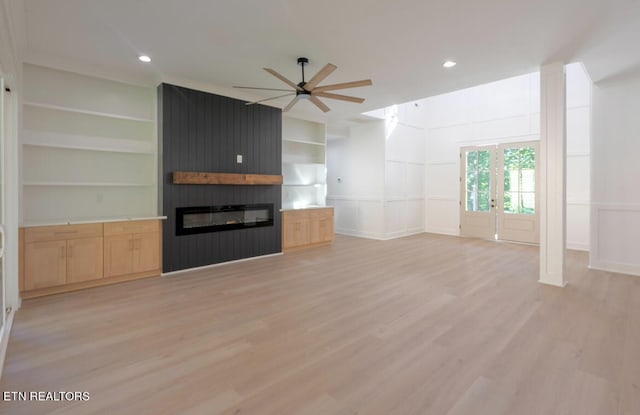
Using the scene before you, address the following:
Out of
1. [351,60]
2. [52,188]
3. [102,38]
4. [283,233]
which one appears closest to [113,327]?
[52,188]

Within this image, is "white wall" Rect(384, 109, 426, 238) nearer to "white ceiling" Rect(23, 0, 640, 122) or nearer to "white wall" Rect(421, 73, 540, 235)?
"white wall" Rect(421, 73, 540, 235)

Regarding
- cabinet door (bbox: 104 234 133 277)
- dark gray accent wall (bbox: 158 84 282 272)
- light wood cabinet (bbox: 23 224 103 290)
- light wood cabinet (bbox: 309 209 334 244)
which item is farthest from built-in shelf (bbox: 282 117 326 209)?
light wood cabinet (bbox: 23 224 103 290)

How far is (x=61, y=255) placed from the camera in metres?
3.81

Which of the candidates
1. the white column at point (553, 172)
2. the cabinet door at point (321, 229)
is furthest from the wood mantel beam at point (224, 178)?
the white column at point (553, 172)

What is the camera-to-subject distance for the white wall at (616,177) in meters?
4.63

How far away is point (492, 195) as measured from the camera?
25.0ft

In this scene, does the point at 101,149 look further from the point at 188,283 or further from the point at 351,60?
the point at 351,60

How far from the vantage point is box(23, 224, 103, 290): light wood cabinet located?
3.62 metres

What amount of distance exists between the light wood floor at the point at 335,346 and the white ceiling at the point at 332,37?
2.89 m

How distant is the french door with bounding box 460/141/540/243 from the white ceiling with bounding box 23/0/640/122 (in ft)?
8.92

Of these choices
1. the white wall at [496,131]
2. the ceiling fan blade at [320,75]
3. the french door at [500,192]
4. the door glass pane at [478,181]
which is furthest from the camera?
the door glass pane at [478,181]

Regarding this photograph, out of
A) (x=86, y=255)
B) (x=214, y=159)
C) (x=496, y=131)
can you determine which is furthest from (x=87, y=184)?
(x=496, y=131)

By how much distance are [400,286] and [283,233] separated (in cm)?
280

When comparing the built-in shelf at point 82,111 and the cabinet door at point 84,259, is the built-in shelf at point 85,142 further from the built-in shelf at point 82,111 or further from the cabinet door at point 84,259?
the cabinet door at point 84,259
